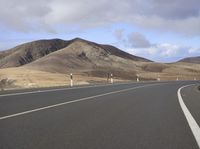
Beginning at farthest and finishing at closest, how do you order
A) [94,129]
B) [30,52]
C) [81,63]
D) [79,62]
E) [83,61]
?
[30,52]
[83,61]
[79,62]
[81,63]
[94,129]

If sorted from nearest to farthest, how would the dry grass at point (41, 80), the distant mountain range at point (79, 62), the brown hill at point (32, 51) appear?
1. the dry grass at point (41, 80)
2. the distant mountain range at point (79, 62)
3. the brown hill at point (32, 51)

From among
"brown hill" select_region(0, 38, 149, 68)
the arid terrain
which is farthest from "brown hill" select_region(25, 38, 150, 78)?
"brown hill" select_region(0, 38, 149, 68)

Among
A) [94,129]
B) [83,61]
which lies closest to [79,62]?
[83,61]

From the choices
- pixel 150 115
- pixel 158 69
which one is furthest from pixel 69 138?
pixel 158 69

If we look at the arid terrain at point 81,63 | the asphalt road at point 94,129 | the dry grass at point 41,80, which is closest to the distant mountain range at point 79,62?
the arid terrain at point 81,63

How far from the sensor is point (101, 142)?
9680mm

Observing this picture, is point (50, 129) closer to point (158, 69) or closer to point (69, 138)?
point (69, 138)

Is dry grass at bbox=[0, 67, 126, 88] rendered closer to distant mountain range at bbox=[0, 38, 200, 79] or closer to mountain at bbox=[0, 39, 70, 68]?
distant mountain range at bbox=[0, 38, 200, 79]

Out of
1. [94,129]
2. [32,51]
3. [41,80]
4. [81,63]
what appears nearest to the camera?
[94,129]

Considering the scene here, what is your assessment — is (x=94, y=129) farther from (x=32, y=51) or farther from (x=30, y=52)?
(x=32, y=51)

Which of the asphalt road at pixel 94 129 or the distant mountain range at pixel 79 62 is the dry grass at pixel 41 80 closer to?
the distant mountain range at pixel 79 62

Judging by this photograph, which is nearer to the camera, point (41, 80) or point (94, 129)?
point (94, 129)

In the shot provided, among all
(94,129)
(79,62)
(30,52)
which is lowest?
(94,129)

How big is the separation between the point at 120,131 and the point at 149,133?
0.68m
